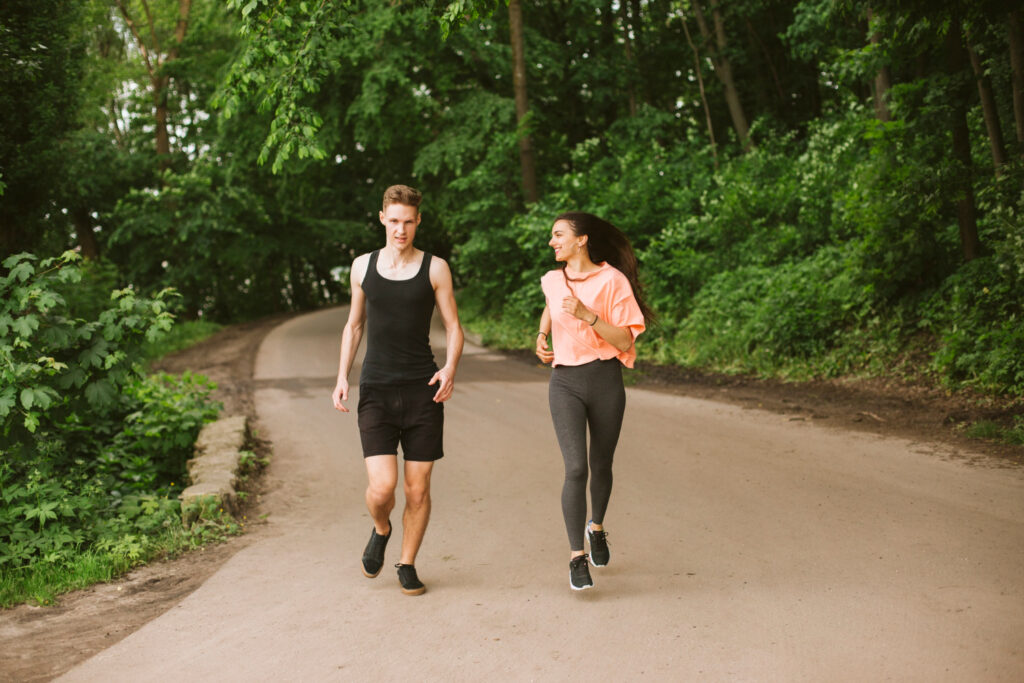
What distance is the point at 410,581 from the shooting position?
514 cm

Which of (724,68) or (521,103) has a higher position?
(724,68)

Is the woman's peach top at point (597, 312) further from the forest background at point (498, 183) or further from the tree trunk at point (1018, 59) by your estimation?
the tree trunk at point (1018, 59)

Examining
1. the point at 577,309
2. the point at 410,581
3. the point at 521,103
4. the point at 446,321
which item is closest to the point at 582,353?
the point at 577,309

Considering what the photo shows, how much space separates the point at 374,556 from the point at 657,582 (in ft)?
5.35

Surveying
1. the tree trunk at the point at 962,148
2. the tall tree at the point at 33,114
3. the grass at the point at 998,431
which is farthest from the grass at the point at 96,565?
the tree trunk at the point at 962,148

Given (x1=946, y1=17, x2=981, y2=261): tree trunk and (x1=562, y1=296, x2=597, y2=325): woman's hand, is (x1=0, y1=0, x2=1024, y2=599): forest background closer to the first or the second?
(x1=946, y1=17, x2=981, y2=261): tree trunk

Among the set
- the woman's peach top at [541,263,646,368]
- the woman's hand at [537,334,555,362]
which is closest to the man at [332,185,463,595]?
the woman's hand at [537,334,555,362]

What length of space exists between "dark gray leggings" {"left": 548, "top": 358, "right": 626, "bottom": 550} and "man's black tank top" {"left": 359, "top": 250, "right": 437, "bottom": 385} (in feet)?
2.52

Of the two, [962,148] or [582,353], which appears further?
[962,148]

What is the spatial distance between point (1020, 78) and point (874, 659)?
796 cm

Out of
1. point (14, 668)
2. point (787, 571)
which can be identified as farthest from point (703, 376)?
point (14, 668)

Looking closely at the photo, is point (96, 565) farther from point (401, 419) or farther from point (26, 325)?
point (401, 419)

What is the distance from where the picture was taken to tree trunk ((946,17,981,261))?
11422mm

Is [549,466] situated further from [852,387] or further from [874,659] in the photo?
[852,387]
